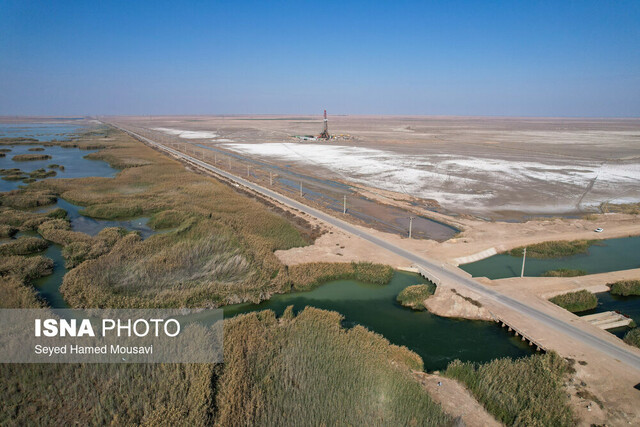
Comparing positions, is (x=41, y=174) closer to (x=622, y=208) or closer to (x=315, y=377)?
(x=315, y=377)

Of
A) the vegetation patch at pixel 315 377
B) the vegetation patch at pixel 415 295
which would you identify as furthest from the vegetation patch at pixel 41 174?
the vegetation patch at pixel 415 295

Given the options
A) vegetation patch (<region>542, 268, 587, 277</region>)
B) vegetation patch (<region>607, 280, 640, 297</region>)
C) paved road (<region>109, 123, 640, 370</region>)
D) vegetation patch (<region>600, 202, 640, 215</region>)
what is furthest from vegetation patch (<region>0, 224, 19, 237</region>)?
vegetation patch (<region>600, 202, 640, 215</region>)

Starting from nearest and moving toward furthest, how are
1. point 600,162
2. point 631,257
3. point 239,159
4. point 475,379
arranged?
point 475,379 < point 631,257 < point 600,162 < point 239,159

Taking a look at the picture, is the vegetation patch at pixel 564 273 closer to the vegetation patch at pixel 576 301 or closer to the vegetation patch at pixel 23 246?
the vegetation patch at pixel 576 301

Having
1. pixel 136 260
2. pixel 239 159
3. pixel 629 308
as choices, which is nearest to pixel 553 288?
pixel 629 308

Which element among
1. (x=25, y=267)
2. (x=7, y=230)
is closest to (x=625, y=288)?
(x=25, y=267)

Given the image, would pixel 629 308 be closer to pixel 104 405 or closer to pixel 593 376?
pixel 593 376
